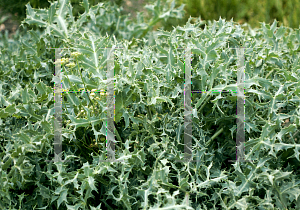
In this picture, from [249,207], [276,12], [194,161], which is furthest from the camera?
[276,12]

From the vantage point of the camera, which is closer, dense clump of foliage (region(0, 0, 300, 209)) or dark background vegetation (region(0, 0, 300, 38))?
dense clump of foliage (region(0, 0, 300, 209))

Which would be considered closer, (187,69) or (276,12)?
(187,69)

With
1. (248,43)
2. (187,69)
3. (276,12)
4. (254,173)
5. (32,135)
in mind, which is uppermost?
(276,12)

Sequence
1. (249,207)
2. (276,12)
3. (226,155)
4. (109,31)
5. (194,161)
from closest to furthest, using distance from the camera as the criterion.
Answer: (249,207), (194,161), (226,155), (109,31), (276,12)

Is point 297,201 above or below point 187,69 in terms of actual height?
below

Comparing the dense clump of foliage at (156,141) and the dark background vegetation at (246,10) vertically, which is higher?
the dark background vegetation at (246,10)

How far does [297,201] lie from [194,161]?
16.3 inches

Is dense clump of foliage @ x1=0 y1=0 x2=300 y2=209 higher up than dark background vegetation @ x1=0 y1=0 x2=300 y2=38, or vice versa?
dark background vegetation @ x1=0 y1=0 x2=300 y2=38

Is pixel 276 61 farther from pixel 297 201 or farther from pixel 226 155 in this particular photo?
pixel 297 201

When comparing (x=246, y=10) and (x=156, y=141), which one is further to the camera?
(x=246, y=10)

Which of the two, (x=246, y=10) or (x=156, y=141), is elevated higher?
(x=246, y=10)

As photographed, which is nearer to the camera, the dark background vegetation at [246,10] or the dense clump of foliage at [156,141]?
the dense clump of foliage at [156,141]

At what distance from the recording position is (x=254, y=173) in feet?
3.90

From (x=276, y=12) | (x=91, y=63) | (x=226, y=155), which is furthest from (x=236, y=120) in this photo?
(x=276, y=12)
